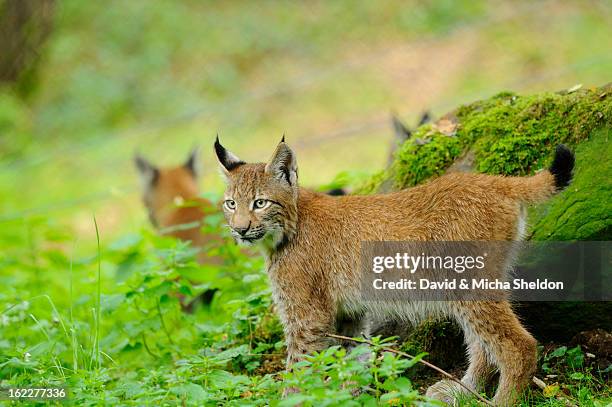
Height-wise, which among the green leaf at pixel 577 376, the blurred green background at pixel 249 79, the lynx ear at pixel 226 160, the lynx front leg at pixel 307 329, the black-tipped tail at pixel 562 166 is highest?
the blurred green background at pixel 249 79

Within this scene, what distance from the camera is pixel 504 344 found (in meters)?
4.74

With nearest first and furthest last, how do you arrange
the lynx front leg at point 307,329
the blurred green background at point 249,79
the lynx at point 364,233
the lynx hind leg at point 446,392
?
the lynx at point 364,233
the lynx hind leg at point 446,392
the lynx front leg at point 307,329
the blurred green background at point 249,79

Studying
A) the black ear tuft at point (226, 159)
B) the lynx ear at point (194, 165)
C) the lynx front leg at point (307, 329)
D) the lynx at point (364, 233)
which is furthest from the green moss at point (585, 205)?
the lynx ear at point (194, 165)

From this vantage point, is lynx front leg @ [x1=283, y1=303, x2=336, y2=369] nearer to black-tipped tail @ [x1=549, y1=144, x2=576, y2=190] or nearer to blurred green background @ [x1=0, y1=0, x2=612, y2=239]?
black-tipped tail @ [x1=549, y1=144, x2=576, y2=190]

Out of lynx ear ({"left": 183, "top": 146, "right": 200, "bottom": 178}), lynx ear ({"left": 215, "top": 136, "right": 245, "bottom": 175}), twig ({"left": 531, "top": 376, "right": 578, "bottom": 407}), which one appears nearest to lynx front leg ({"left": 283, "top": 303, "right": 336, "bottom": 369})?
lynx ear ({"left": 215, "top": 136, "right": 245, "bottom": 175})

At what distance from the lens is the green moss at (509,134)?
5582 mm

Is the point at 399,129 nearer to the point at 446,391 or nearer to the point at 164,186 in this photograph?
the point at 164,186

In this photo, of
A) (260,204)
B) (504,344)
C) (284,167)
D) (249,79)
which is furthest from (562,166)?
(249,79)

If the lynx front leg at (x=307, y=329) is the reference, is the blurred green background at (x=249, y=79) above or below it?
above

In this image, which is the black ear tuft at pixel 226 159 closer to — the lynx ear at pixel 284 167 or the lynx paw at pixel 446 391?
the lynx ear at pixel 284 167

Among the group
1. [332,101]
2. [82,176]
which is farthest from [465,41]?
[82,176]

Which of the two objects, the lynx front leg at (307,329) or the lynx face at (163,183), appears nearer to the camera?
the lynx front leg at (307,329)

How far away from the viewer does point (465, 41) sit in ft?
53.5

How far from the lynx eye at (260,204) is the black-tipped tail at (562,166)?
1.66 metres
